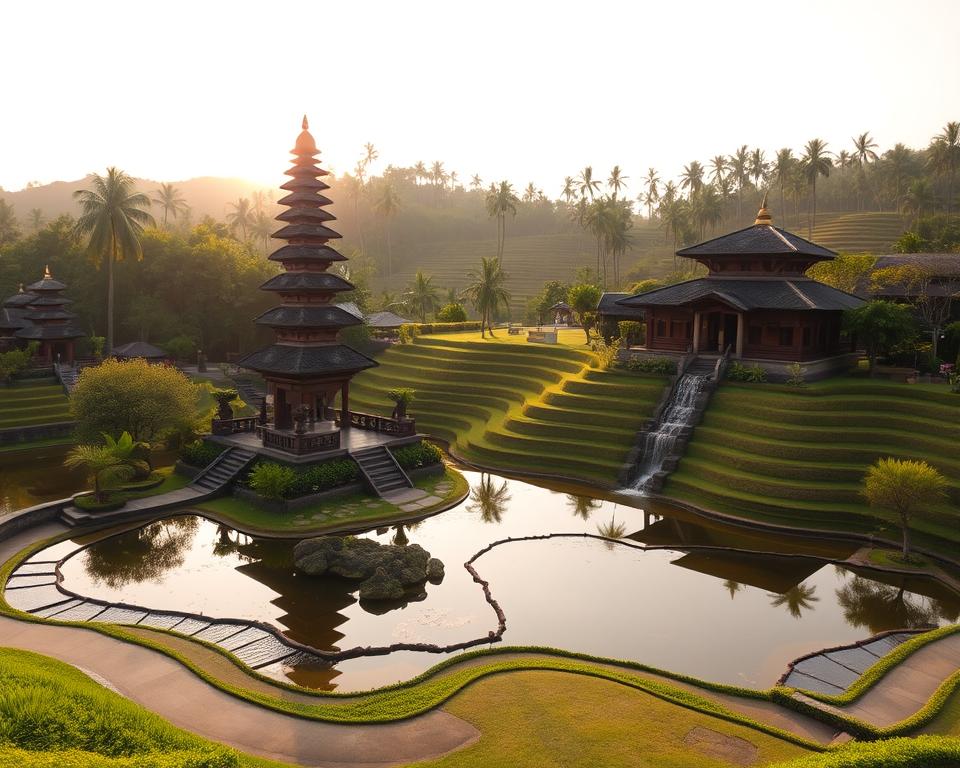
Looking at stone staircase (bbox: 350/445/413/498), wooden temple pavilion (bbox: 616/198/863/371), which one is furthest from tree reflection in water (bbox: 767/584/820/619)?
wooden temple pavilion (bbox: 616/198/863/371)

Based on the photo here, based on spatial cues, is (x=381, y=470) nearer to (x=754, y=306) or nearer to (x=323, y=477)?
(x=323, y=477)

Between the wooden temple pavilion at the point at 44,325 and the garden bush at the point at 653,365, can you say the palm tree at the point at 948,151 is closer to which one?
the garden bush at the point at 653,365

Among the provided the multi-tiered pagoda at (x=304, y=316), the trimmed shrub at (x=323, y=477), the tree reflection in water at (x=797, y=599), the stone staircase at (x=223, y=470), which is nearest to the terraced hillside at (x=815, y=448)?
the tree reflection in water at (x=797, y=599)

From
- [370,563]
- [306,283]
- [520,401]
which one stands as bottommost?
[370,563]

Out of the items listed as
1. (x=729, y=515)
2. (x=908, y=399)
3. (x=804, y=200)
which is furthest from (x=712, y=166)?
(x=729, y=515)

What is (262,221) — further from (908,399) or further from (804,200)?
(804,200)

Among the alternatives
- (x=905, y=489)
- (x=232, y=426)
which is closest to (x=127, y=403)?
(x=232, y=426)
